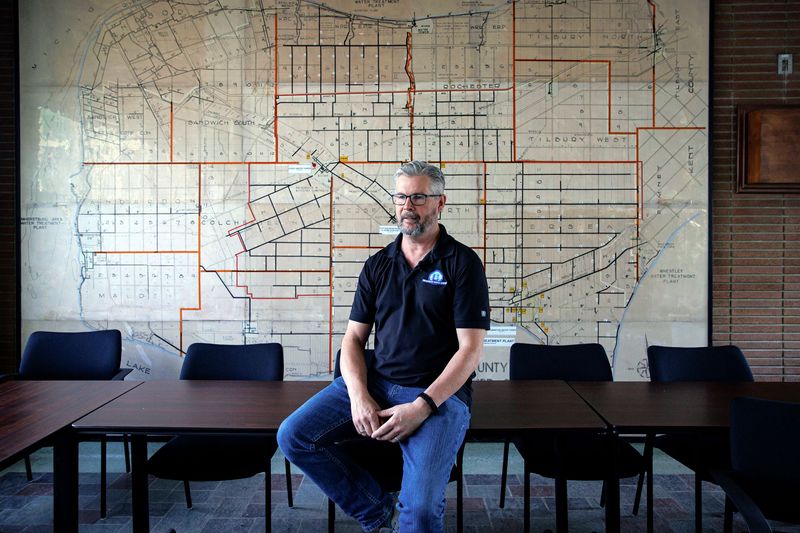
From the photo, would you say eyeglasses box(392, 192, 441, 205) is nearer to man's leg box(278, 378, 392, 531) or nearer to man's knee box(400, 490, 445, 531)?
man's leg box(278, 378, 392, 531)

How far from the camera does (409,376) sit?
2178 mm

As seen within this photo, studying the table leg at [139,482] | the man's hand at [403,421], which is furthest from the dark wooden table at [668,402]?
the table leg at [139,482]

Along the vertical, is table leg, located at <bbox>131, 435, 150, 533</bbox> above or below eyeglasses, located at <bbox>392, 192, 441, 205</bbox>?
below

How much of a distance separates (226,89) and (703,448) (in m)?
3.84

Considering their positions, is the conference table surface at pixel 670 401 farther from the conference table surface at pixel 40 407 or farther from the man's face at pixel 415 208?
the conference table surface at pixel 40 407

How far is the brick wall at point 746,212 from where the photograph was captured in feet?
13.0

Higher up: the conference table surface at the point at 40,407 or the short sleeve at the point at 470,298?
the short sleeve at the point at 470,298

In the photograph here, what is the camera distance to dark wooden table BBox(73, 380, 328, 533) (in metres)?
1.95

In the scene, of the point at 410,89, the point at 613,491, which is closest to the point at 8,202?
the point at 410,89

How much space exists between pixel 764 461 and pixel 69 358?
363 cm

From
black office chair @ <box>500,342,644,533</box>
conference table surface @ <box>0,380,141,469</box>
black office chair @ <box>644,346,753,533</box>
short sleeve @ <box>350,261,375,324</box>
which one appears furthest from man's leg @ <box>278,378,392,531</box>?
black office chair @ <box>644,346,753,533</box>

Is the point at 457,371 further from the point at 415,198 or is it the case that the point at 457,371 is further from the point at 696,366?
the point at 696,366

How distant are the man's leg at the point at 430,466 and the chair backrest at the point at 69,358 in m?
2.23

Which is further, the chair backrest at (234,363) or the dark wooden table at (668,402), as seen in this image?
the chair backrest at (234,363)
